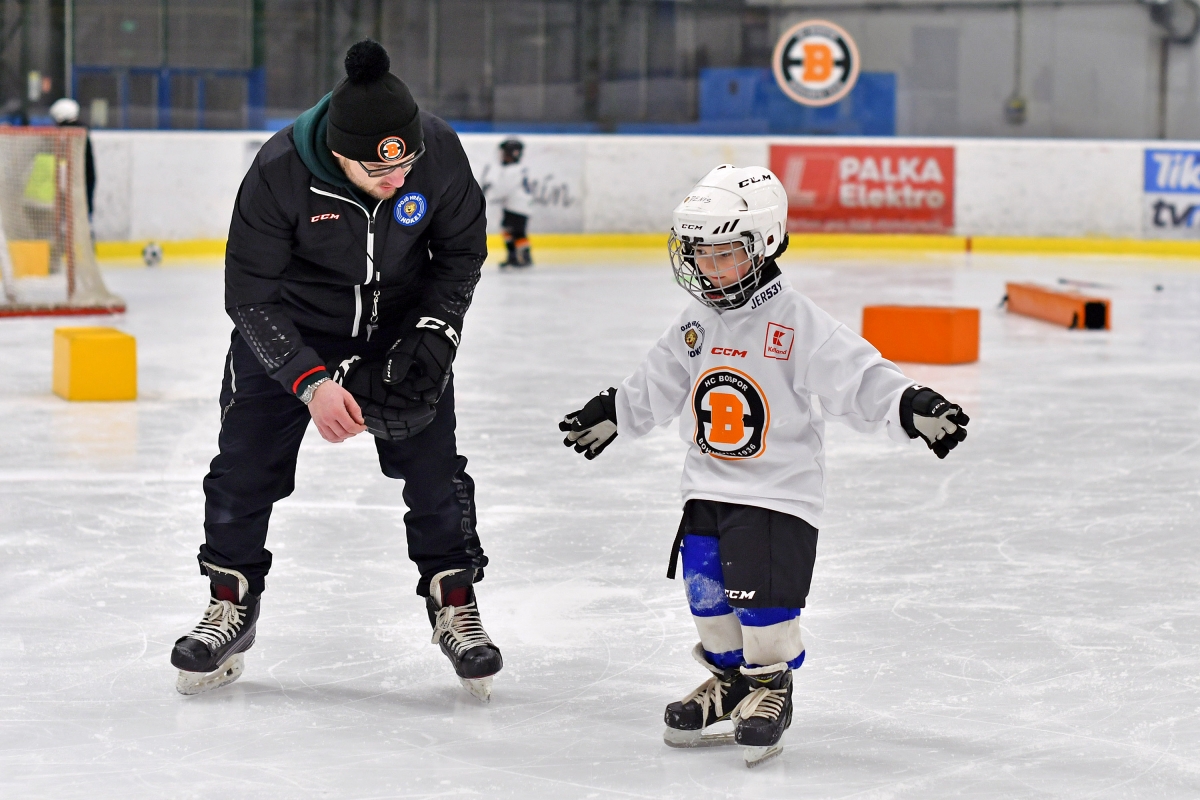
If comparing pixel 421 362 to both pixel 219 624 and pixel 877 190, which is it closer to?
pixel 219 624

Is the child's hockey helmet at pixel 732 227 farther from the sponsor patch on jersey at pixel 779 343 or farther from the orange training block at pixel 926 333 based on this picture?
the orange training block at pixel 926 333

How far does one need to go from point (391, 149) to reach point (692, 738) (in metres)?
1.17

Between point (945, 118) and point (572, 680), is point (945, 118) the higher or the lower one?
the higher one

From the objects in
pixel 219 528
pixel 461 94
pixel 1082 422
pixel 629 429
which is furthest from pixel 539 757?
pixel 461 94

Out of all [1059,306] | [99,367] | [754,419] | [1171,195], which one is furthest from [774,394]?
[1171,195]

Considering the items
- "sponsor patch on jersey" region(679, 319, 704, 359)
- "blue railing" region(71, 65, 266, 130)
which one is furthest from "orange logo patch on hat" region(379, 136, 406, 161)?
"blue railing" region(71, 65, 266, 130)

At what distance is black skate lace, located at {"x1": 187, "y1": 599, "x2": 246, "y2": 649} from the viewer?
125 inches

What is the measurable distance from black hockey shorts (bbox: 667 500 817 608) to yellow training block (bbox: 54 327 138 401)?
15.6 ft

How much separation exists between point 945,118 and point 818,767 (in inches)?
652

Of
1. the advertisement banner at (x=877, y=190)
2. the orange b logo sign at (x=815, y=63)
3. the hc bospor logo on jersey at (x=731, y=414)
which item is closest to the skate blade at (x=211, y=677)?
the hc bospor logo on jersey at (x=731, y=414)

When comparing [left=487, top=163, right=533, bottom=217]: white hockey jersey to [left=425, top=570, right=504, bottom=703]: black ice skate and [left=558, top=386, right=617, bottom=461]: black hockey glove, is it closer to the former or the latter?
[left=425, top=570, right=504, bottom=703]: black ice skate

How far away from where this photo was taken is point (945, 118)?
729 inches

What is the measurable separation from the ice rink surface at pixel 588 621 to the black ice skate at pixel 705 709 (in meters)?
0.04

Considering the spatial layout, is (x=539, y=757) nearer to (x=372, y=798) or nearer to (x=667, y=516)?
(x=372, y=798)
